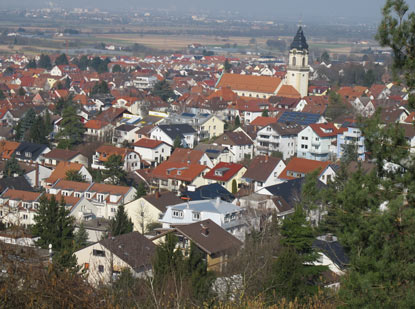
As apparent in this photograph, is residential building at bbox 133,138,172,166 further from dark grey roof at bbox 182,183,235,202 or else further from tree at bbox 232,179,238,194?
dark grey roof at bbox 182,183,235,202

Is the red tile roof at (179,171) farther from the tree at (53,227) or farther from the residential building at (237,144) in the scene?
the tree at (53,227)

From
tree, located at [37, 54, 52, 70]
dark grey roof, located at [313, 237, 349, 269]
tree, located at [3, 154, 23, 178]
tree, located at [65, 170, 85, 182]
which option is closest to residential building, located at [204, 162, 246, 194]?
tree, located at [65, 170, 85, 182]

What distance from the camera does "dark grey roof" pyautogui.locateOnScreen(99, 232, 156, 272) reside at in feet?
23.8

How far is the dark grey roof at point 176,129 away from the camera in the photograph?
15898 mm

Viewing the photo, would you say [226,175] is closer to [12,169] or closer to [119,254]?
[12,169]

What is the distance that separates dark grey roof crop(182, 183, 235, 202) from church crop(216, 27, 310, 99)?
39.5 ft

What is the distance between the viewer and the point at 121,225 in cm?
943

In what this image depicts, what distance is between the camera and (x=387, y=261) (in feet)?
11.3

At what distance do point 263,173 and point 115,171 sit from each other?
2.58 m

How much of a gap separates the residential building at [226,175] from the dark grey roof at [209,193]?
2.62 feet

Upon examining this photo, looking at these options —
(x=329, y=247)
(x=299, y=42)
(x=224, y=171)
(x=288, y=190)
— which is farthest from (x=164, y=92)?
(x=329, y=247)

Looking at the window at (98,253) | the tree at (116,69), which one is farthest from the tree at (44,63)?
the window at (98,253)

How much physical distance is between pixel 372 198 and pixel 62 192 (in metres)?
8.66

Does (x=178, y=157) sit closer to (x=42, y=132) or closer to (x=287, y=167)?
(x=287, y=167)
